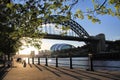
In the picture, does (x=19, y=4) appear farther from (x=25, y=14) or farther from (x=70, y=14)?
(x=70, y=14)

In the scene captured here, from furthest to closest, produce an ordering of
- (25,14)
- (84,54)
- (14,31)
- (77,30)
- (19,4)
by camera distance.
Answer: (84,54), (77,30), (14,31), (25,14), (19,4)

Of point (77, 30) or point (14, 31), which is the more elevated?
point (77, 30)

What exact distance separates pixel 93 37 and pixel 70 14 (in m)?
128

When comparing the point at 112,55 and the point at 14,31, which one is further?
the point at 112,55

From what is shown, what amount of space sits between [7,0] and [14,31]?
5500 millimetres

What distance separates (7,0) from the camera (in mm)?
14602

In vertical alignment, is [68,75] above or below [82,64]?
above

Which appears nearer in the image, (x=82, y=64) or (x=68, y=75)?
(x=68, y=75)

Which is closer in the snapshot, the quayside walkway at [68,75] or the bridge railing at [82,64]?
the quayside walkway at [68,75]

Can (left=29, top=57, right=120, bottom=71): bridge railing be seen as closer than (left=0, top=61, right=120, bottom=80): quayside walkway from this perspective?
No

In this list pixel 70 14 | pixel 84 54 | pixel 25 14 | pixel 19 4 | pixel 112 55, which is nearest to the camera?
pixel 70 14

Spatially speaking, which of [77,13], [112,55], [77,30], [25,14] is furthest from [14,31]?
[77,30]

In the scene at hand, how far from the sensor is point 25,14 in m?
16.5

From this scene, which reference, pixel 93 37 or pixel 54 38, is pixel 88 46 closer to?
pixel 93 37
